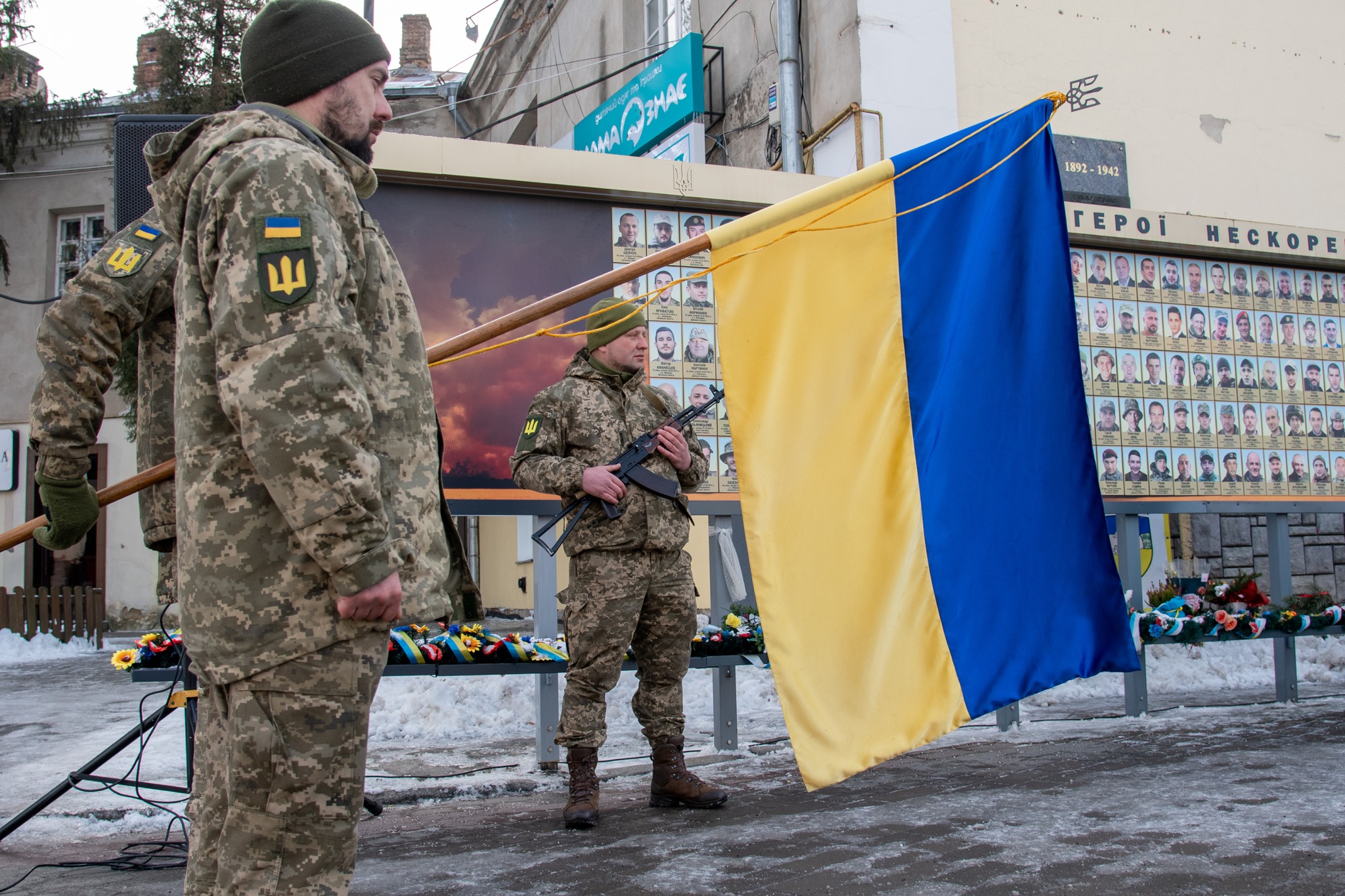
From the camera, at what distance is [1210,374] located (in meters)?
6.21

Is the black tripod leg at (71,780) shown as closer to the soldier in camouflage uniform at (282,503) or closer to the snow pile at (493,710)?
the soldier in camouflage uniform at (282,503)

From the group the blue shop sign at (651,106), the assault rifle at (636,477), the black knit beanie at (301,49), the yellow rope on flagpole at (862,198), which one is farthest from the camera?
the blue shop sign at (651,106)

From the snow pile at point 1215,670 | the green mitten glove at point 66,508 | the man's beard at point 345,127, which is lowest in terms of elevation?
the snow pile at point 1215,670

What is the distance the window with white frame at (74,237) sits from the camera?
54.6 ft

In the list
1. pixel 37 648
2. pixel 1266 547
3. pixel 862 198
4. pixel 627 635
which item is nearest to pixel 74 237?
pixel 37 648

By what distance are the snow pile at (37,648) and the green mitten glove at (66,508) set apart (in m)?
10.3

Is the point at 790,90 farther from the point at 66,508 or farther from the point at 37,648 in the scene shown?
the point at 37,648

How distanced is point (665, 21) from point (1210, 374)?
30.3 feet

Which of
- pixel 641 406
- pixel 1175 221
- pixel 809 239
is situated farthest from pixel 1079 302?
pixel 809 239

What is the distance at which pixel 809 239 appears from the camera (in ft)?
9.78

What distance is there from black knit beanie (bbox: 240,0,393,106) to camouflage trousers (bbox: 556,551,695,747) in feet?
7.34

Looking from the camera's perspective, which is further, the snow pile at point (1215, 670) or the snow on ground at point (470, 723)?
the snow pile at point (1215, 670)

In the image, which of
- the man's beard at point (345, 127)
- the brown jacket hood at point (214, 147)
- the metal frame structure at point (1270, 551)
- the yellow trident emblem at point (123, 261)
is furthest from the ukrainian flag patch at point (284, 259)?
the metal frame structure at point (1270, 551)

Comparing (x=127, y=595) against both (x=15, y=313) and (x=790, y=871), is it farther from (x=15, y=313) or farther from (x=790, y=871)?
(x=790, y=871)
